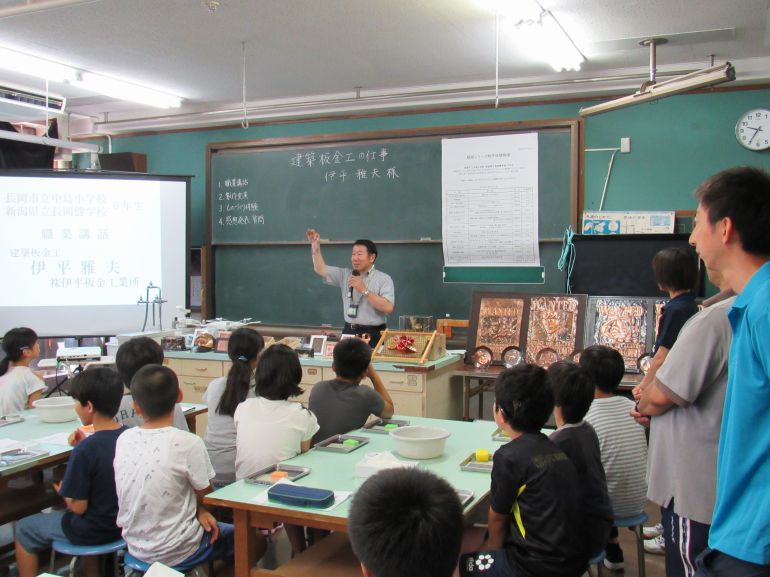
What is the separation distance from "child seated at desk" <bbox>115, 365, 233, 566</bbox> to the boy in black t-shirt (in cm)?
90

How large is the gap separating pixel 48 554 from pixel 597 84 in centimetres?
487

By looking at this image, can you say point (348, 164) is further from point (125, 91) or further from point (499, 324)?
point (499, 324)

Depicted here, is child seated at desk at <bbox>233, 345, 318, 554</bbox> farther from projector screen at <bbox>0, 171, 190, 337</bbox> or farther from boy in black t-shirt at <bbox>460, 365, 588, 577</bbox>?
projector screen at <bbox>0, 171, 190, 337</bbox>

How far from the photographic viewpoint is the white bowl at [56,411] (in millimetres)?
3064

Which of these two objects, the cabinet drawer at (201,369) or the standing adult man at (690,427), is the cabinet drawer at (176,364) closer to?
the cabinet drawer at (201,369)

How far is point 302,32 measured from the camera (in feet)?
14.7

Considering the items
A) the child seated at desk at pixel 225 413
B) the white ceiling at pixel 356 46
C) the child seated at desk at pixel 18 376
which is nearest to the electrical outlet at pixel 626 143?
the white ceiling at pixel 356 46

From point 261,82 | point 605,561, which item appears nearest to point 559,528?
point 605,561

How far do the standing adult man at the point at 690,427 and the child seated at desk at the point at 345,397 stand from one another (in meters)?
1.28

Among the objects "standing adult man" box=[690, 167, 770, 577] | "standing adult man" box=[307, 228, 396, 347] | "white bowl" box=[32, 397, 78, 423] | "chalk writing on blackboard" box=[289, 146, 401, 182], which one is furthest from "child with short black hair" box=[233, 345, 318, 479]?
"chalk writing on blackboard" box=[289, 146, 401, 182]

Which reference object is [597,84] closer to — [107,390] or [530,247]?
[530,247]

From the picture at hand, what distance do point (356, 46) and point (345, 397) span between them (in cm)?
288

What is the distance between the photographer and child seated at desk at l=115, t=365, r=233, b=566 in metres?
2.16

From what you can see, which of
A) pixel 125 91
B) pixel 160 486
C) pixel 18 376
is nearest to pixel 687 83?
pixel 160 486
